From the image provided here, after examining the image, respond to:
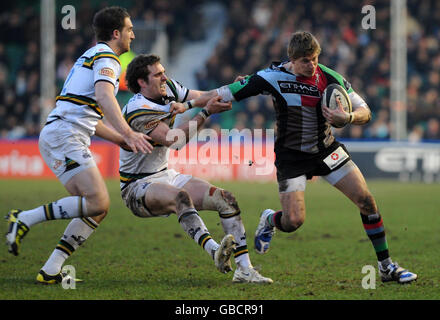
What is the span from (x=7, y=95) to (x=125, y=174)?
1869 centimetres

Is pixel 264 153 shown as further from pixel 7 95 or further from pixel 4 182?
pixel 7 95

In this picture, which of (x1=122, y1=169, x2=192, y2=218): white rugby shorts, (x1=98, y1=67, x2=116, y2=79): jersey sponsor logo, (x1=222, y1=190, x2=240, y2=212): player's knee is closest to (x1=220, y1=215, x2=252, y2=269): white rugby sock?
(x1=222, y1=190, x2=240, y2=212): player's knee

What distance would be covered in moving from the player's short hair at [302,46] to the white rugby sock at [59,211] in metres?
2.46

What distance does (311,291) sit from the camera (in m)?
6.52

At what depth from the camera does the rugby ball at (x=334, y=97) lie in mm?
7070

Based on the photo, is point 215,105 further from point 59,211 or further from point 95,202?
point 59,211

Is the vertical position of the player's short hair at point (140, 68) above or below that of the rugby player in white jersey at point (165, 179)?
above

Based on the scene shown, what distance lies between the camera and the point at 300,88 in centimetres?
734

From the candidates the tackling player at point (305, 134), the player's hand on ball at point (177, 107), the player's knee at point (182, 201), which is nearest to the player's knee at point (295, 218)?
Result: the tackling player at point (305, 134)

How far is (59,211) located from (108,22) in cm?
188

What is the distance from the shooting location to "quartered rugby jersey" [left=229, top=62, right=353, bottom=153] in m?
7.33

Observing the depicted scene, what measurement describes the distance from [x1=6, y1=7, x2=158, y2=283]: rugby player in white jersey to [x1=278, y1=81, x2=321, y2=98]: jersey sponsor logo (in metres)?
1.52

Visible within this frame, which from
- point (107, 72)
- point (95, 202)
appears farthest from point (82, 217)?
point (107, 72)

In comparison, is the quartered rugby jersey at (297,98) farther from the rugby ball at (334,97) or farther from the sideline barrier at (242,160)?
the sideline barrier at (242,160)
